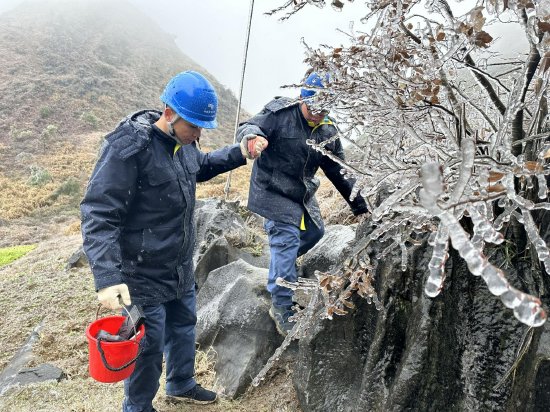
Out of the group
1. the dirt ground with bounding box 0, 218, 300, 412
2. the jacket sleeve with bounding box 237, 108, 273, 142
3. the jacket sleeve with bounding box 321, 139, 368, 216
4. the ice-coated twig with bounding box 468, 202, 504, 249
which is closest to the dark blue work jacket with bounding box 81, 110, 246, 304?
the jacket sleeve with bounding box 237, 108, 273, 142

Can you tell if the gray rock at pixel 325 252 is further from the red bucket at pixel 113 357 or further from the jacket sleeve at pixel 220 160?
the red bucket at pixel 113 357

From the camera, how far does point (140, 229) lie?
285 cm

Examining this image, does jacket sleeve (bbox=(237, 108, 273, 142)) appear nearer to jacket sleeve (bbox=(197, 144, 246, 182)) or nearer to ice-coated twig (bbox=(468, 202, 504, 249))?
jacket sleeve (bbox=(197, 144, 246, 182))

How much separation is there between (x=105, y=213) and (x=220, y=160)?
1087 mm

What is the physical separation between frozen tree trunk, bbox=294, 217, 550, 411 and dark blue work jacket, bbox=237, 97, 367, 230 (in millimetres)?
1246

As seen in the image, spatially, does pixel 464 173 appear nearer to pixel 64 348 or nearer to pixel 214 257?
pixel 64 348


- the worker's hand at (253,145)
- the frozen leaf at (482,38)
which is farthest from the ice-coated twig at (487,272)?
the worker's hand at (253,145)

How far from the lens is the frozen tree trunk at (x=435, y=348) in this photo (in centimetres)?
191

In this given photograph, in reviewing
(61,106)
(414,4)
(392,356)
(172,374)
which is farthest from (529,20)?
(61,106)

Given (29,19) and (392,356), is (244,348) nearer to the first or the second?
(392,356)

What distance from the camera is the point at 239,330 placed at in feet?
12.7

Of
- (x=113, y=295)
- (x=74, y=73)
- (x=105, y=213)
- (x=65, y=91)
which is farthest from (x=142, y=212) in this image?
(x=74, y=73)

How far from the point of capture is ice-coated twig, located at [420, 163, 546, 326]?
2.68 ft

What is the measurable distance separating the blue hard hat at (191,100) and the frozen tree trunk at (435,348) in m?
1.43
